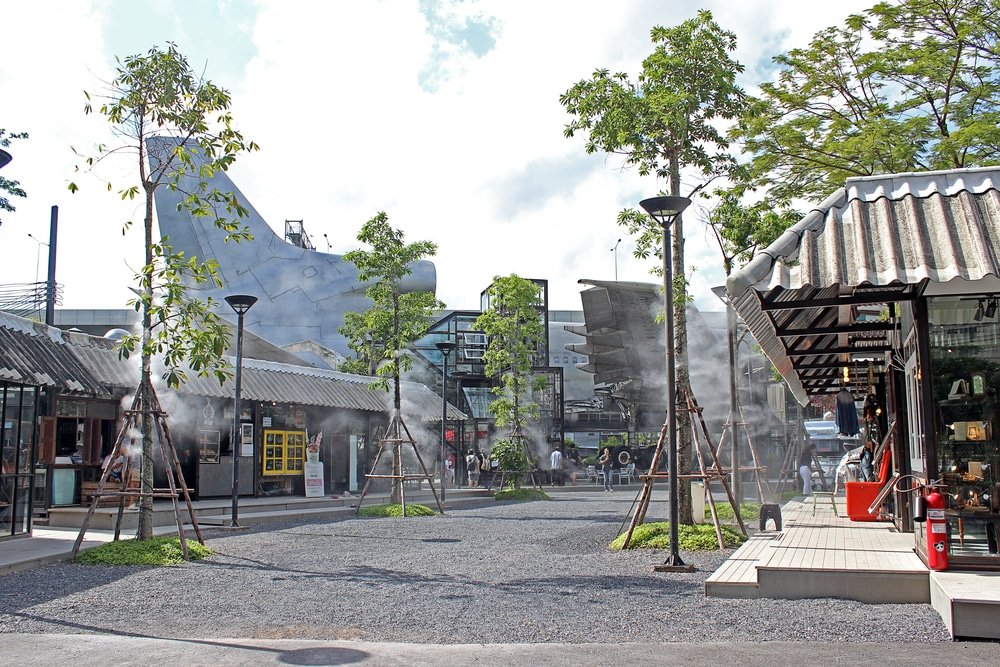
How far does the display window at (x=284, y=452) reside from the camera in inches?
899

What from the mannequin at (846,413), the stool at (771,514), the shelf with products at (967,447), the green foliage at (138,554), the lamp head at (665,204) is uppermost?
the lamp head at (665,204)

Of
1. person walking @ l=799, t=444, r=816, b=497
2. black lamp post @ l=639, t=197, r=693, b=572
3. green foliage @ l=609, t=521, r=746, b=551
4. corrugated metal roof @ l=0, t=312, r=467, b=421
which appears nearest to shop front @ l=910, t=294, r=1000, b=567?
black lamp post @ l=639, t=197, r=693, b=572

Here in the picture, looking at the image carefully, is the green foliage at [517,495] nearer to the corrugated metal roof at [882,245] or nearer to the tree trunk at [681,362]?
the tree trunk at [681,362]

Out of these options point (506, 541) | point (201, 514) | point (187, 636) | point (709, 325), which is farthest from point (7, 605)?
point (709, 325)

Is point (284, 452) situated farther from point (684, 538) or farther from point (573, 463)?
point (573, 463)

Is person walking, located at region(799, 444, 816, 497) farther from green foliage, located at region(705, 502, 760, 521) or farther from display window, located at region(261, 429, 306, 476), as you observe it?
display window, located at region(261, 429, 306, 476)

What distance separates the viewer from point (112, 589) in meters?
9.23

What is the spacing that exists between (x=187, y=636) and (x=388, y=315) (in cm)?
1537

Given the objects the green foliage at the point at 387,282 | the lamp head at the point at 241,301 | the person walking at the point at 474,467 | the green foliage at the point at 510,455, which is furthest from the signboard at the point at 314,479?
the person walking at the point at 474,467

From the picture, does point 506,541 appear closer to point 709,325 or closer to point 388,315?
point 388,315

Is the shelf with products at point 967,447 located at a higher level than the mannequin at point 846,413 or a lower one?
lower

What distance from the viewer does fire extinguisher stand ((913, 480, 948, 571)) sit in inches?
303

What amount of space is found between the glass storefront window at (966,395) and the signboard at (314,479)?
1785cm

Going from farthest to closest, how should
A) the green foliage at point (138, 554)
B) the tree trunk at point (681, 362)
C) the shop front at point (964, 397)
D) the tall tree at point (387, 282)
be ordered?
the tall tree at point (387, 282) < the tree trunk at point (681, 362) < the green foliage at point (138, 554) < the shop front at point (964, 397)
